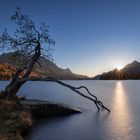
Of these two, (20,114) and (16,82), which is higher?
(16,82)

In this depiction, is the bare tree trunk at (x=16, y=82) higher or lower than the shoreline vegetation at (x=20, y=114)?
higher

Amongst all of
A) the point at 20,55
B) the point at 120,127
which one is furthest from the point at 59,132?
the point at 20,55

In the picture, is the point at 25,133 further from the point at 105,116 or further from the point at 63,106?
the point at 105,116

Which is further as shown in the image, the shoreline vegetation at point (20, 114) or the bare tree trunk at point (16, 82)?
the bare tree trunk at point (16, 82)

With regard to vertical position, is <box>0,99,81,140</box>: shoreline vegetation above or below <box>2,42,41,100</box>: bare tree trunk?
below

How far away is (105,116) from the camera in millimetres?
44094

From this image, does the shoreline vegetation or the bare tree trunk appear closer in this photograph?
the shoreline vegetation

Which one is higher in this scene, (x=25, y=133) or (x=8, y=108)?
(x=8, y=108)

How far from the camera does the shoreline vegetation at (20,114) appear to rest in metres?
26.1

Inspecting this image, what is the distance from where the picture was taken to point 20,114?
32.6 m

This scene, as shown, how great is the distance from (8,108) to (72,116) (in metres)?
12.7

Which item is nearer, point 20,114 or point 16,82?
point 20,114

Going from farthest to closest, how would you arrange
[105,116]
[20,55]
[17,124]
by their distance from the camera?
1. [105,116]
2. [20,55]
3. [17,124]

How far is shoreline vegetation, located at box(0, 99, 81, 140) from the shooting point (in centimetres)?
2610
